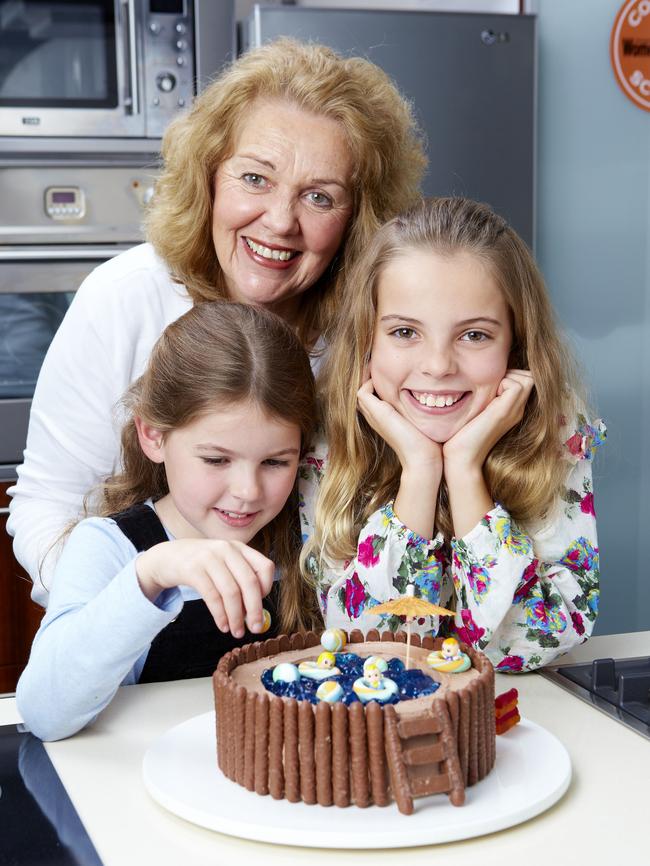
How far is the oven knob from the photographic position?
2.54 metres

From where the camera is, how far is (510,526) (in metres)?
1.44

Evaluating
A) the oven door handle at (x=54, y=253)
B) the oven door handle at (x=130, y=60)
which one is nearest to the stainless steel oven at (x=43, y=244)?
the oven door handle at (x=54, y=253)

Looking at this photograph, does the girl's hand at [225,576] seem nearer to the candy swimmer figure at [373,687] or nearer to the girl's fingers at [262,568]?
the girl's fingers at [262,568]

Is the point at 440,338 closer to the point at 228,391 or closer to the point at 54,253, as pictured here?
the point at 228,391

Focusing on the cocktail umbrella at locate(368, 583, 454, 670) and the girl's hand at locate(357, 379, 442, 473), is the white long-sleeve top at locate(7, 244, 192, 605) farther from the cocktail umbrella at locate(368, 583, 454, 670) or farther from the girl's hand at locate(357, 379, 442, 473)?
the cocktail umbrella at locate(368, 583, 454, 670)

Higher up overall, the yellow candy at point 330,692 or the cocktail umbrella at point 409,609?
the cocktail umbrella at point 409,609

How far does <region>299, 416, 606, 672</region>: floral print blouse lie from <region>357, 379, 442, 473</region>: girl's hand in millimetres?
76

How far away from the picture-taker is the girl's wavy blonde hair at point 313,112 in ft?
5.54

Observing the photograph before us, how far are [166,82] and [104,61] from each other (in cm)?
14

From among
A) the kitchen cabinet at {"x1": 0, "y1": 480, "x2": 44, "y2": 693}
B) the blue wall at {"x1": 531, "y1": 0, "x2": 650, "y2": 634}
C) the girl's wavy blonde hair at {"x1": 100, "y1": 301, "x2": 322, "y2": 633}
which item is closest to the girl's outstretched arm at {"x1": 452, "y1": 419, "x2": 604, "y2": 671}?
the girl's wavy blonde hair at {"x1": 100, "y1": 301, "x2": 322, "y2": 633}

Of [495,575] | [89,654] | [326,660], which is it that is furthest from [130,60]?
[326,660]

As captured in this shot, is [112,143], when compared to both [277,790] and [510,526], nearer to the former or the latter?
[510,526]

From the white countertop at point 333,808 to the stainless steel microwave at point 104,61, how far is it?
1.62m

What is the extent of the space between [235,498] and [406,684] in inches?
17.4
